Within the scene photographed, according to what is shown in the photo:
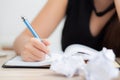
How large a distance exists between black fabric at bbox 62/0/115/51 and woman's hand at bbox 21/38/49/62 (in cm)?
41

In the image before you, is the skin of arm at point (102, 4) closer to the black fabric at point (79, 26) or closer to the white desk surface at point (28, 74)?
the black fabric at point (79, 26)

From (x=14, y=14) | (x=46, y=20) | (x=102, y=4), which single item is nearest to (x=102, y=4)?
(x=102, y=4)

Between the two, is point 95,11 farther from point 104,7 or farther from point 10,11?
point 10,11

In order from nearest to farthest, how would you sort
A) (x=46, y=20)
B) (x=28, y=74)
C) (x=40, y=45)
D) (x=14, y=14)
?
(x=28, y=74) → (x=40, y=45) → (x=46, y=20) → (x=14, y=14)

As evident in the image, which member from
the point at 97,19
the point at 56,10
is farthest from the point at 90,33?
the point at 56,10

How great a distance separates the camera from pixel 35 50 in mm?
716

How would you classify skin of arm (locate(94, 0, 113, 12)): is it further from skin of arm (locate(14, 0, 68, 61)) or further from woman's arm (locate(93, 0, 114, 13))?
skin of arm (locate(14, 0, 68, 61))

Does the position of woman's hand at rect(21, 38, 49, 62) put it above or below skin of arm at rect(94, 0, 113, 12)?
below

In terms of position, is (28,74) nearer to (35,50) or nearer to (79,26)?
(35,50)

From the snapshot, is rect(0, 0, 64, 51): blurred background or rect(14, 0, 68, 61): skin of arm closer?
rect(14, 0, 68, 61): skin of arm

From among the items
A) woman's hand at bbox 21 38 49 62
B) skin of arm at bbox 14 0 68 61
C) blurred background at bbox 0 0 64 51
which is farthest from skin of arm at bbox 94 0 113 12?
blurred background at bbox 0 0 64 51

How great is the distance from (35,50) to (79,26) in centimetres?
44

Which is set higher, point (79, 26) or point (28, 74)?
point (79, 26)

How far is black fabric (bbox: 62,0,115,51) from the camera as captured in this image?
1.09m
